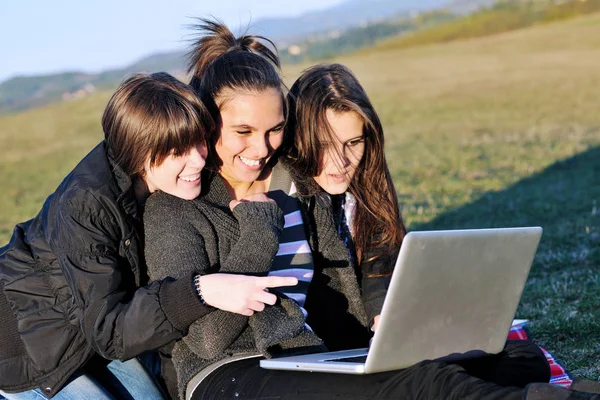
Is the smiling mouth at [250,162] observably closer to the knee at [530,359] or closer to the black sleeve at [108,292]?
the black sleeve at [108,292]

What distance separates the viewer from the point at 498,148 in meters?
14.8

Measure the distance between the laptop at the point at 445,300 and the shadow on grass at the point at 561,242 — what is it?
1404 mm

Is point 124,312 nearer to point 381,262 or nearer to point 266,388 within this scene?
point 266,388

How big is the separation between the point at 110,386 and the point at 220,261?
76 centimetres

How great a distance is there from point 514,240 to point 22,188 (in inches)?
623

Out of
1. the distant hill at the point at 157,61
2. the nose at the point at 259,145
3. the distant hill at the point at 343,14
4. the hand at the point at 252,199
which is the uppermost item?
the nose at the point at 259,145

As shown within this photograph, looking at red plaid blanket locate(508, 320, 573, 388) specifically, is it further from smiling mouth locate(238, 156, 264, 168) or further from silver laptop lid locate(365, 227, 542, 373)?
smiling mouth locate(238, 156, 264, 168)

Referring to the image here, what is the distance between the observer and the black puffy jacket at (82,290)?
10.7 feet

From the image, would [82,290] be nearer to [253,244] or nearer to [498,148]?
[253,244]

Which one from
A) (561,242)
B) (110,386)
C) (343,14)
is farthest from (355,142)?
(343,14)

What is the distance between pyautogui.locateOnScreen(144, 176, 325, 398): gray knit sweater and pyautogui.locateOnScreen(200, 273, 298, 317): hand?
15 cm

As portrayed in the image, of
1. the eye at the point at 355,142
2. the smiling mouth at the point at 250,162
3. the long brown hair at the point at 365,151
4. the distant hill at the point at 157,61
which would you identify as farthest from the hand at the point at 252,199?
the distant hill at the point at 157,61

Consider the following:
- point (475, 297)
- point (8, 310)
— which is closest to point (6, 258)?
point (8, 310)

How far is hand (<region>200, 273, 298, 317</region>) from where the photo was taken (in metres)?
3.21
